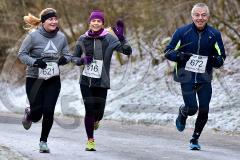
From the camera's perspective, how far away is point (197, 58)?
29.5 feet

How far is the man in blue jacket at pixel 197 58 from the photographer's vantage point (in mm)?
8953

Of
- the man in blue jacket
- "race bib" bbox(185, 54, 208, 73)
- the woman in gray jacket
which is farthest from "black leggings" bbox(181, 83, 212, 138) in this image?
the woman in gray jacket

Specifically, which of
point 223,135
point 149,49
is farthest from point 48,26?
point 149,49

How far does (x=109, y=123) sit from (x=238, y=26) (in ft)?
14.7

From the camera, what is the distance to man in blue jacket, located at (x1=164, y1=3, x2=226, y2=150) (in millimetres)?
8953

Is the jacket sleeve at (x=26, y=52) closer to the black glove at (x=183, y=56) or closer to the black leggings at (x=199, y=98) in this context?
the black glove at (x=183, y=56)

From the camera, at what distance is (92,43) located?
8766 mm

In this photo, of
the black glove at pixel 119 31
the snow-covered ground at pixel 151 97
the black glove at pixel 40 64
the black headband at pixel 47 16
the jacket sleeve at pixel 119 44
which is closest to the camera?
the black glove at pixel 40 64

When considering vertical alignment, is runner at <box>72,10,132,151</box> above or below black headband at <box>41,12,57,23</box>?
below

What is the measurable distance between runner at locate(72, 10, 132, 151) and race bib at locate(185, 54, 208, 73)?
83 cm

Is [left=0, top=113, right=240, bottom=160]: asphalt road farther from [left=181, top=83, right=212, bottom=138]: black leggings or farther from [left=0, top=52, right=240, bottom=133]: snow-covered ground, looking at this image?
[left=0, top=52, right=240, bottom=133]: snow-covered ground

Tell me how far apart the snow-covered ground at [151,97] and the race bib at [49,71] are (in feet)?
15.5

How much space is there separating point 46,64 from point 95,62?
2.37 feet

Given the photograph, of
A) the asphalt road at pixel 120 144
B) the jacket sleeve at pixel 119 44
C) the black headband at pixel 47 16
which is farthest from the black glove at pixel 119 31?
the asphalt road at pixel 120 144
